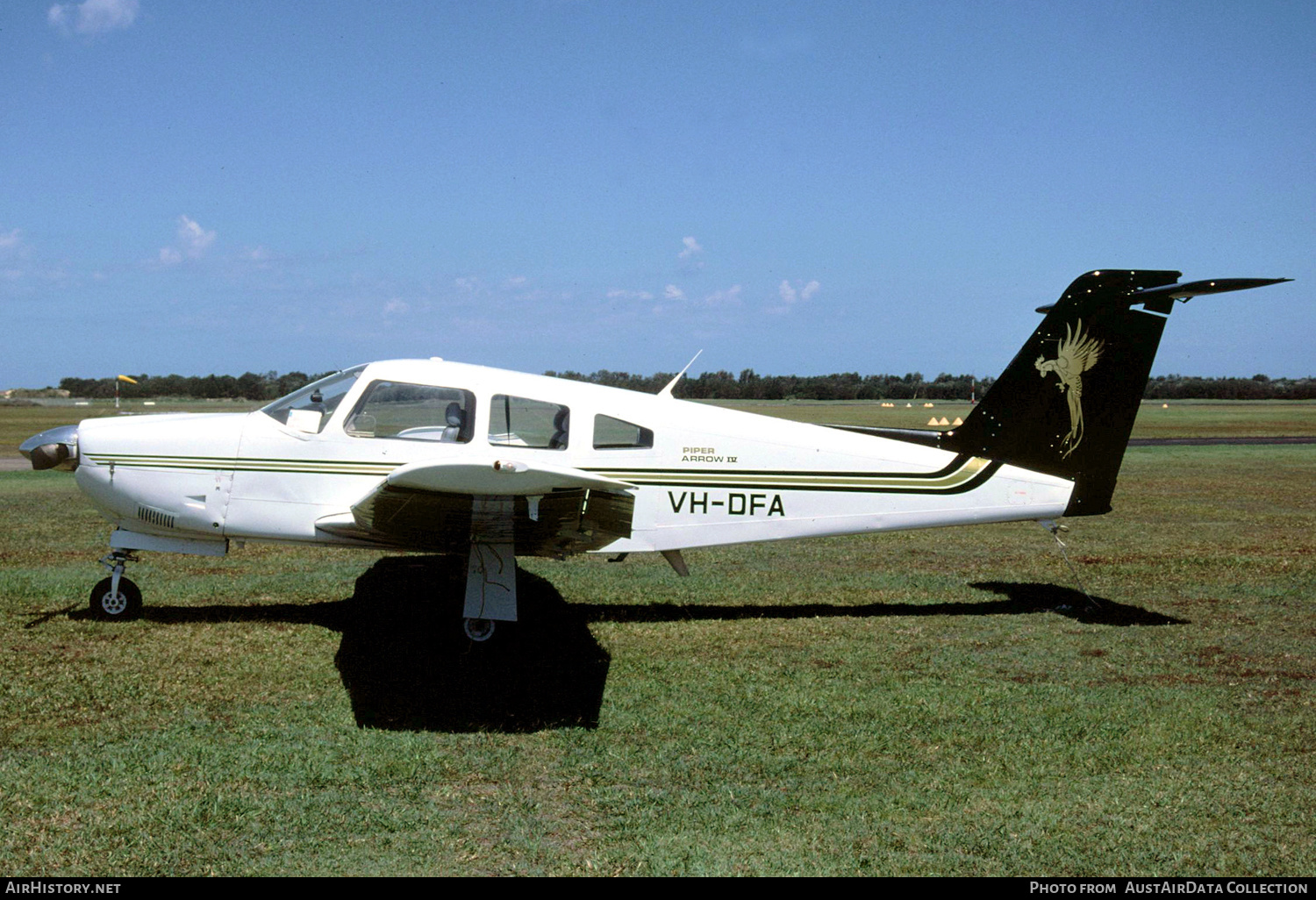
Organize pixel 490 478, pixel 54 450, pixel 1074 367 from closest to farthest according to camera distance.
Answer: pixel 490 478 < pixel 54 450 < pixel 1074 367

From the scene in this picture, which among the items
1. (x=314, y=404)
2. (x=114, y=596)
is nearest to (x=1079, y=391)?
(x=314, y=404)

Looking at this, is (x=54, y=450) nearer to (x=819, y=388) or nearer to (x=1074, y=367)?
(x=1074, y=367)

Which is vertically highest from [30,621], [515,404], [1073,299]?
[1073,299]

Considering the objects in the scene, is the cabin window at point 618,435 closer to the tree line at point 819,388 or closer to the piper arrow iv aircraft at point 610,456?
the piper arrow iv aircraft at point 610,456

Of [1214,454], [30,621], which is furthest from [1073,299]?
[1214,454]

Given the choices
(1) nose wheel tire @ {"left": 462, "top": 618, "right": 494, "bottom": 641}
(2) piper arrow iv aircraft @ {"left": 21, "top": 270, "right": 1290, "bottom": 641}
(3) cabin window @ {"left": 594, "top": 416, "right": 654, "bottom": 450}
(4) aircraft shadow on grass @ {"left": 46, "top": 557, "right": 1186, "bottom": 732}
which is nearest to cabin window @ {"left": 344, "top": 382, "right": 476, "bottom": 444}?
(2) piper arrow iv aircraft @ {"left": 21, "top": 270, "right": 1290, "bottom": 641}

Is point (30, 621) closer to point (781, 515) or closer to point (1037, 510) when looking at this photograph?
point (781, 515)

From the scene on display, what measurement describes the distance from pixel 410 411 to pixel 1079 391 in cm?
555

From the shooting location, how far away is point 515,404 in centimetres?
745

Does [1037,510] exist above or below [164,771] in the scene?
above

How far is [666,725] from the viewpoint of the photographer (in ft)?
18.6

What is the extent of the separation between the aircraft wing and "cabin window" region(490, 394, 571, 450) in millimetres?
816

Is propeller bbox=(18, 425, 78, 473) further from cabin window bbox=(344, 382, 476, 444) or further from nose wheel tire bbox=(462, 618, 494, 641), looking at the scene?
nose wheel tire bbox=(462, 618, 494, 641)

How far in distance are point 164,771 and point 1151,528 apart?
42.4 ft
